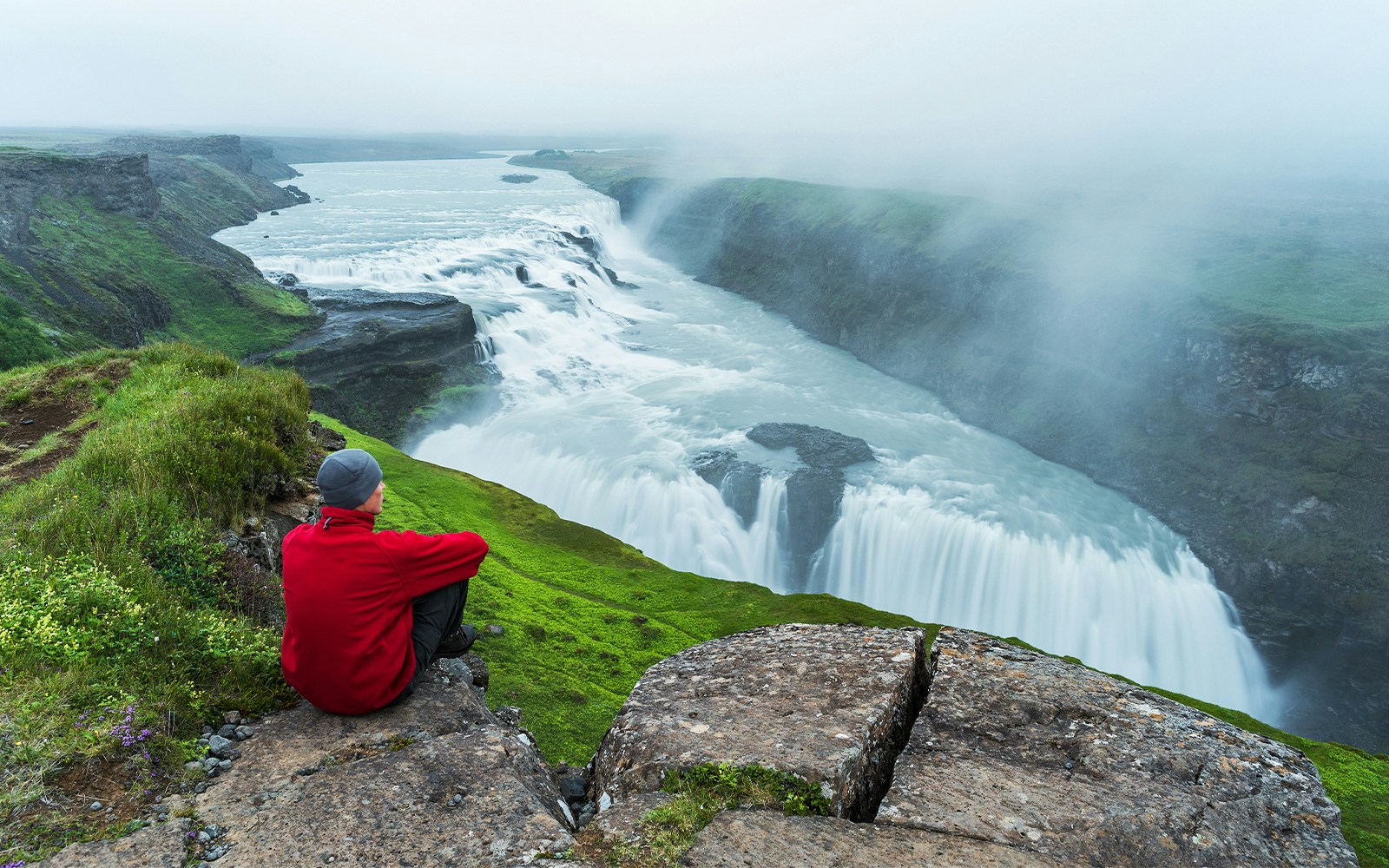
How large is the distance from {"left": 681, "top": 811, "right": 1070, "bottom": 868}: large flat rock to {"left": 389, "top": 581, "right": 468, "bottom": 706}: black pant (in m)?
3.10

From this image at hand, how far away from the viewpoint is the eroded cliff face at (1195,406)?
3531 centimetres

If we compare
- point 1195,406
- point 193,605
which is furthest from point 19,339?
point 1195,406

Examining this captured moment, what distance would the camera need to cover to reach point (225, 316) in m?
46.7

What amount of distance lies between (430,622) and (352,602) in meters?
0.95

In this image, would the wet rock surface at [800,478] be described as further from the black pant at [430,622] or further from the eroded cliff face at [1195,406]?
the black pant at [430,622]

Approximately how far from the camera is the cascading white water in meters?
35.0

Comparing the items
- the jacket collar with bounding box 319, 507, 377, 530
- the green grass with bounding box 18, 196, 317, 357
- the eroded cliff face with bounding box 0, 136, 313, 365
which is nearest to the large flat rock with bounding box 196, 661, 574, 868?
the jacket collar with bounding box 319, 507, 377, 530

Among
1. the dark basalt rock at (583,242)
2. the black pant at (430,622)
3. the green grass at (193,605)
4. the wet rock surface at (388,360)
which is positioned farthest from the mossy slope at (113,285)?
the dark basalt rock at (583,242)

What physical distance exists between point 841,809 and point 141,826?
5.14 m

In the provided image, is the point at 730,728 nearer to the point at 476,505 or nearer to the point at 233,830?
the point at 233,830

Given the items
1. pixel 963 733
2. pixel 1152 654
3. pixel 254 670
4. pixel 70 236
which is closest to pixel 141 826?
pixel 254 670

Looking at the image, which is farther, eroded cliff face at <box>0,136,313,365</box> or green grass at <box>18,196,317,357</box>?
green grass at <box>18,196,317,357</box>

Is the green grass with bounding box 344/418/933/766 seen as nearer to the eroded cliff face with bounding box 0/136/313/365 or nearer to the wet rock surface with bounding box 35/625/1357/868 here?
the wet rock surface with bounding box 35/625/1357/868

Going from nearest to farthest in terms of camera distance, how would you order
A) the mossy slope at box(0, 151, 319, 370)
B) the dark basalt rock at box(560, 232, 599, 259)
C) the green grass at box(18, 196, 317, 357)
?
the mossy slope at box(0, 151, 319, 370)
the green grass at box(18, 196, 317, 357)
the dark basalt rock at box(560, 232, 599, 259)
